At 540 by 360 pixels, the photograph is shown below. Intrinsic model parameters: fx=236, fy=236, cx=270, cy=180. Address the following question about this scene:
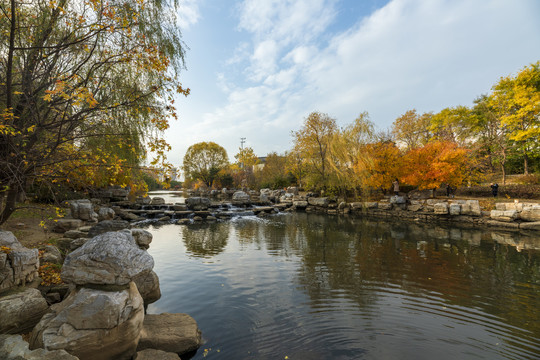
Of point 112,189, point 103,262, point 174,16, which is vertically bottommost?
point 103,262

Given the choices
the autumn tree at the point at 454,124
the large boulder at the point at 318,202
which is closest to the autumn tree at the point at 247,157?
the large boulder at the point at 318,202

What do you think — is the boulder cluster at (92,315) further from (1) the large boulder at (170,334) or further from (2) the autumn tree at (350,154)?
(2) the autumn tree at (350,154)

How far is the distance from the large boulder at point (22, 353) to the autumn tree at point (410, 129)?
33768mm

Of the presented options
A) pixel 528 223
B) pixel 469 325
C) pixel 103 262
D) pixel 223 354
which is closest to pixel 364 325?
pixel 469 325

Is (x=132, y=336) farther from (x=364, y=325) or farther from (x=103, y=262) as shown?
(x=364, y=325)

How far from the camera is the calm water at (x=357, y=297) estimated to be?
3965 millimetres

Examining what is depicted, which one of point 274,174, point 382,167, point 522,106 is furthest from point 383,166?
point 274,174

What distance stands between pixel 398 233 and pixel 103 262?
1422cm

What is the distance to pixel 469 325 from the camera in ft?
15.0

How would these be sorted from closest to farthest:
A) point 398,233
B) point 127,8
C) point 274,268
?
point 127,8 → point 274,268 → point 398,233

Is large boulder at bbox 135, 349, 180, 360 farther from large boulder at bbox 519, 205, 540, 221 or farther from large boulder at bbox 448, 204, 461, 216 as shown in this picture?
large boulder at bbox 519, 205, 540, 221

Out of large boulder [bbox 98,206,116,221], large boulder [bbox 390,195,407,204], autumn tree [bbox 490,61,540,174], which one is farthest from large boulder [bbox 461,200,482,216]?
large boulder [bbox 98,206,116,221]

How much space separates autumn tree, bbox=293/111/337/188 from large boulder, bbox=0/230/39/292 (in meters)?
23.2

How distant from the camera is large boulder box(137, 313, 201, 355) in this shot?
361cm
